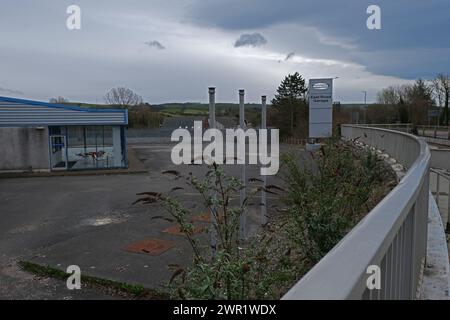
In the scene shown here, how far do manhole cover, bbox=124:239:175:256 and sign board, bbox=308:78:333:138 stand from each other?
68.0ft

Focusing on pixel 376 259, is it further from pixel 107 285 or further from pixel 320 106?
pixel 320 106

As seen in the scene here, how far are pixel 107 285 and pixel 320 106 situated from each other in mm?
23267

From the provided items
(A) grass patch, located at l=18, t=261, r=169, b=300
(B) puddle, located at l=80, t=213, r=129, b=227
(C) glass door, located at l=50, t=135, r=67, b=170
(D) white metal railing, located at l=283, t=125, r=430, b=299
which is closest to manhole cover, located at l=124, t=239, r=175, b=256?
(A) grass patch, located at l=18, t=261, r=169, b=300

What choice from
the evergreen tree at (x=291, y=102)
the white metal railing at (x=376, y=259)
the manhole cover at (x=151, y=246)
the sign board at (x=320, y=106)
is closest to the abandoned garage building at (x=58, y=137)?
the sign board at (x=320, y=106)

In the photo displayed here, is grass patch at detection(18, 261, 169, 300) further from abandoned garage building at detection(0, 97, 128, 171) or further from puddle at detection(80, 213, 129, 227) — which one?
abandoned garage building at detection(0, 97, 128, 171)

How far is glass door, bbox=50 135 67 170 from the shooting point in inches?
790

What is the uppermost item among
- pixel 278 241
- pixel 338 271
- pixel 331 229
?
pixel 338 271

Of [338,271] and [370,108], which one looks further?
[370,108]

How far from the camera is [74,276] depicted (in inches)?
229

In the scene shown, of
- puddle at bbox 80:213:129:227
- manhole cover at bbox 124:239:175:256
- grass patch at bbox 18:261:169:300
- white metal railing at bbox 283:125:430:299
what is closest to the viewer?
white metal railing at bbox 283:125:430:299
